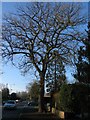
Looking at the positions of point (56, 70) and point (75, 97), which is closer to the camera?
point (75, 97)

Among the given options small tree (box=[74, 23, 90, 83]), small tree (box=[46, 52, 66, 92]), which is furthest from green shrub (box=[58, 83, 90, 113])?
small tree (box=[46, 52, 66, 92])

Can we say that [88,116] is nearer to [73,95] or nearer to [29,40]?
[73,95]

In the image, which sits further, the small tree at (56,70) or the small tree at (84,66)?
the small tree at (56,70)

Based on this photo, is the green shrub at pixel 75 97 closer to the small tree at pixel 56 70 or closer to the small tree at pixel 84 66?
the small tree at pixel 84 66

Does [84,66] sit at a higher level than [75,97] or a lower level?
higher

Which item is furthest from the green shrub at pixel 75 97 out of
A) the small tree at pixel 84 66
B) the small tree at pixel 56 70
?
the small tree at pixel 56 70

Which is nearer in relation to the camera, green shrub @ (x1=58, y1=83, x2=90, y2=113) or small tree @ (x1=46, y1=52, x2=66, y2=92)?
green shrub @ (x1=58, y1=83, x2=90, y2=113)

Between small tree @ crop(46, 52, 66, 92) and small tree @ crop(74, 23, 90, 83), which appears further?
small tree @ crop(46, 52, 66, 92)

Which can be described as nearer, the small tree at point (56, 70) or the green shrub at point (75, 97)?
the green shrub at point (75, 97)

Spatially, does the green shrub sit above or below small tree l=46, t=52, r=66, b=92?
below

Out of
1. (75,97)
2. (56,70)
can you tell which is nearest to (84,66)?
(75,97)

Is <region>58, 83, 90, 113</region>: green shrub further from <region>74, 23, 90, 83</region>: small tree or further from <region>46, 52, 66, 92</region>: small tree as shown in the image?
<region>46, 52, 66, 92</region>: small tree

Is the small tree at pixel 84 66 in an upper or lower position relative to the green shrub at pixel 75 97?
upper

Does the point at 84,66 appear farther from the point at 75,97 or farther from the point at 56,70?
the point at 56,70
